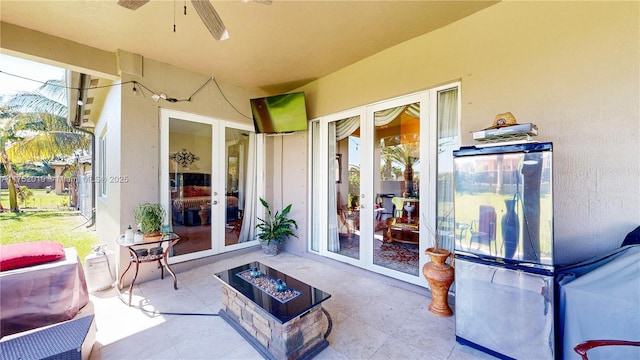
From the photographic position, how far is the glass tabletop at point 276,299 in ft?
5.47

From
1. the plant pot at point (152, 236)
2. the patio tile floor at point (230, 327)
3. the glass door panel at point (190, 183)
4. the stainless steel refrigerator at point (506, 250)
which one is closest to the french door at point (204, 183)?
the glass door panel at point (190, 183)

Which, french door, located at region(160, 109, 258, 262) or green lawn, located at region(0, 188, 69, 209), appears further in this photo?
green lawn, located at region(0, 188, 69, 209)

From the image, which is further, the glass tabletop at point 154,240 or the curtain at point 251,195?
the curtain at point 251,195

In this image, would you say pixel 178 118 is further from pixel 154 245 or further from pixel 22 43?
pixel 154 245

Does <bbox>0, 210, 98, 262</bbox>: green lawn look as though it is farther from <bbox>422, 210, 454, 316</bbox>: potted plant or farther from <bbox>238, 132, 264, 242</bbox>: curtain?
<bbox>422, 210, 454, 316</bbox>: potted plant

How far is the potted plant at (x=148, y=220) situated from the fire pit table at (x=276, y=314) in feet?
4.53

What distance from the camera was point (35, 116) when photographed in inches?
242

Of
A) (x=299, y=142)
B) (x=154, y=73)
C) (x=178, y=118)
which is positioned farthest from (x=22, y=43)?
(x=299, y=142)

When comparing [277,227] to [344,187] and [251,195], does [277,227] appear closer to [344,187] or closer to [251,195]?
[251,195]

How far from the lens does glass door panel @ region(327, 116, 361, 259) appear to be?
3.64m

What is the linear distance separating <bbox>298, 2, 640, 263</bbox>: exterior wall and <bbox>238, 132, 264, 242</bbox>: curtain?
3579 millimetres

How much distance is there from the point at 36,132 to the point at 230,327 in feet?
26.0

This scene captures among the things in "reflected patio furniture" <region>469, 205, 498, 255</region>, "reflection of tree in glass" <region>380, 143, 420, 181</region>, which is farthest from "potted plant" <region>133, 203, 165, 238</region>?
"reflected patio furniture" <region>469, 205, 498, 255</region>

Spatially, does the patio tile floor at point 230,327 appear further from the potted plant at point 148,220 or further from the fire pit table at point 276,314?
the potted plant at point 148,220
